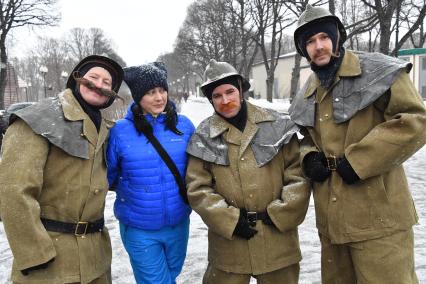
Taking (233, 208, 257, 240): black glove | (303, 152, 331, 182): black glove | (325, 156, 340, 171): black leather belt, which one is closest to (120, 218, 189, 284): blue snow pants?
(233, 208, 257, 240): black glove

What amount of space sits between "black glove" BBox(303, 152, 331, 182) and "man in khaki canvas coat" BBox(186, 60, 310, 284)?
134 millimetres

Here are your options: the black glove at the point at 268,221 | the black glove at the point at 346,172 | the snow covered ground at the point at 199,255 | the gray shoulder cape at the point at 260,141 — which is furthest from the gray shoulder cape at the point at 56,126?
the snow covered ground at the point at 199,255

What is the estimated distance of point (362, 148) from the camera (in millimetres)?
2334

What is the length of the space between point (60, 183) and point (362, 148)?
5.81 ft

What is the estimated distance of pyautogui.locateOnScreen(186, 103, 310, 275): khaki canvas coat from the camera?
2.66 meters

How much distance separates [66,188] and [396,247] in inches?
78.3

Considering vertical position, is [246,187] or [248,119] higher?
[248,119]

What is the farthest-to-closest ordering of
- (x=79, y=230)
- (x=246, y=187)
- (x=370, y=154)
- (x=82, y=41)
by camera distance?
(x=82, y=41) → (x=246, y=187) → (x=79, y=230) → (x=370, y=154)

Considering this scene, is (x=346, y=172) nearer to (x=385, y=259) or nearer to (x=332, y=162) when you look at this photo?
(x=332, y=162)

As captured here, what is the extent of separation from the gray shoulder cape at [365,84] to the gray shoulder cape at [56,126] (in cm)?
156

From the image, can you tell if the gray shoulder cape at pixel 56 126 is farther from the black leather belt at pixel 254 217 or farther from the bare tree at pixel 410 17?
the bare tree at pixel 410 17

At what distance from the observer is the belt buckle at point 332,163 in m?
2.51

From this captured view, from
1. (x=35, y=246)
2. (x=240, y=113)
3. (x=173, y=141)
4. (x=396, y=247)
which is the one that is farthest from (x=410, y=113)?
(x=35, y=246)

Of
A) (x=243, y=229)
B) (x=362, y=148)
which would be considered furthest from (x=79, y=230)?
(x=362, y=148)
